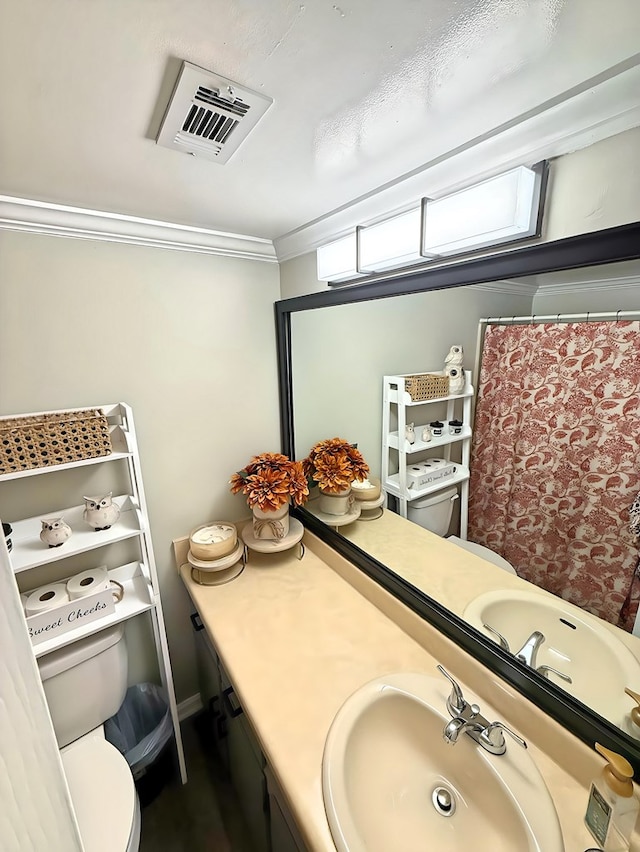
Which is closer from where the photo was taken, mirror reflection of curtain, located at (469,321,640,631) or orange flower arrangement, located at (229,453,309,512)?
mirror reflection of curtain, located at (469,321,640,631)

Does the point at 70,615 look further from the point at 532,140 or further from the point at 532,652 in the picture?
the point at 532,140

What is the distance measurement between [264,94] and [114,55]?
9.0 inches

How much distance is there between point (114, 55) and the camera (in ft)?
1.71

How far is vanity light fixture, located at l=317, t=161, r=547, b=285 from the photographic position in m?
0.69

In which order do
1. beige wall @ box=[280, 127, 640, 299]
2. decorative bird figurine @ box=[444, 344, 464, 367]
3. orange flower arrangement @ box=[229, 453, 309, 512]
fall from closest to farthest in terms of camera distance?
beige wall @ box=[280, 127, 640, 299]
decorative bird figurine @ box=[444, 344, 464, 367]
orange flower arrangement @ box=[229, 453, 309, 512]

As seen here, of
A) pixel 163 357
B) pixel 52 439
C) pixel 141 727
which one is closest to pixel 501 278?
pixel 163 357

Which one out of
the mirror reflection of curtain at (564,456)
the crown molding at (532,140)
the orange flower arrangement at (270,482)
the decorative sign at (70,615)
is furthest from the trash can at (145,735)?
the crown molding at (532,140)

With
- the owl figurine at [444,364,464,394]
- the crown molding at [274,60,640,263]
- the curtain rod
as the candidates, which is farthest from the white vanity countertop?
the crown molding at [274,60,640,263]

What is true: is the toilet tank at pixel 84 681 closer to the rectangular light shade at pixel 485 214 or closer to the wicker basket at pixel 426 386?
the wicker basket at pixel 426 386

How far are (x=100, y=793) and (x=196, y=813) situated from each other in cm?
54

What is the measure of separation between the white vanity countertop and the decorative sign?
0.30 metres

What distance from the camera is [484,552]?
1056 millimetres

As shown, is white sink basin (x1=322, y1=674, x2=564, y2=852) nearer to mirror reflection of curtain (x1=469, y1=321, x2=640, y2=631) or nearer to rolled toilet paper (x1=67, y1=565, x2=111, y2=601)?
mirror reflection of curtain (x1=469, y1=321, x2=640, y2=631)

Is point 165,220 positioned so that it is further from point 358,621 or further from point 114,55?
point 358,621
